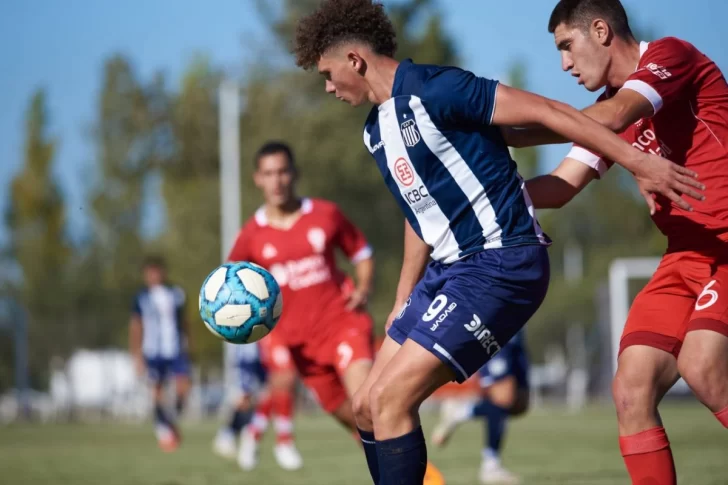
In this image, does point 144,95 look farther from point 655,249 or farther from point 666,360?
point 666,360

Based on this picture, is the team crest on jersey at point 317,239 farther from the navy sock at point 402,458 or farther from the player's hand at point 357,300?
the navy sock at point 402,458

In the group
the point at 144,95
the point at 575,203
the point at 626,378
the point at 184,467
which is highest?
the point at 144,95

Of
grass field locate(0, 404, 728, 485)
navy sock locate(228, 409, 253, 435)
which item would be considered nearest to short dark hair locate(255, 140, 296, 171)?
grass field locate(0, 404, 728, 485)

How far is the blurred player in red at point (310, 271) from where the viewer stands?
817cm

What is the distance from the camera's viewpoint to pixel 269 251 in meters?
8.53

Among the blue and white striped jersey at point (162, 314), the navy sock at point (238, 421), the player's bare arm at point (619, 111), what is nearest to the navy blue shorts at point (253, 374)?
the navy sock at point (238, 421)

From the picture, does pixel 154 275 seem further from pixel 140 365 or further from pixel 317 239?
pixel 317 239

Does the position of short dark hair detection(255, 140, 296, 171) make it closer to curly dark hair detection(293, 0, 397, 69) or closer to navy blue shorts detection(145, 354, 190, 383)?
curly dark hair detection(293, 0, 397, 69)

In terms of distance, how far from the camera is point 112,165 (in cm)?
5750

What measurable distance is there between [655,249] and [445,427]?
32032 mm

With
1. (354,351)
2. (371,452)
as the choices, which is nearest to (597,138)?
(371,452)

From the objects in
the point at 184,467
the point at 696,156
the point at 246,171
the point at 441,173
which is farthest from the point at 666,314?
the point at 246,171

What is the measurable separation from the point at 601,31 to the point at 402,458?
218 cm

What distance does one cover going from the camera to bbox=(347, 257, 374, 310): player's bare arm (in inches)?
321
